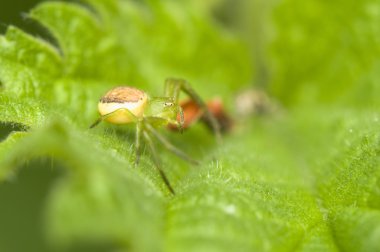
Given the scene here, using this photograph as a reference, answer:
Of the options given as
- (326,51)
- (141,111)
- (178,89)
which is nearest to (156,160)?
(141,111)

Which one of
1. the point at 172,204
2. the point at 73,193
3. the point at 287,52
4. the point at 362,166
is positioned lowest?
the point at 73,193

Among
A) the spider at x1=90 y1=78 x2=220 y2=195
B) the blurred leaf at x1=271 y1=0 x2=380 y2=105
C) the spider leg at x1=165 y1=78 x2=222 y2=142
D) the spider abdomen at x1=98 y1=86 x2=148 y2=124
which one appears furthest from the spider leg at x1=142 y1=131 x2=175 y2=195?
the blurred leaf at x1=271 y1=0 x2=380 y2=105

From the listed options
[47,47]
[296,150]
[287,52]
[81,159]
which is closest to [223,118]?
[296,150]

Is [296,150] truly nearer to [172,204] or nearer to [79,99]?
[79,99]

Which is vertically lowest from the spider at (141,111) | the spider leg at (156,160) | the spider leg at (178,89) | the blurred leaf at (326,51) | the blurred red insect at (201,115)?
the spider leg at (156,160)

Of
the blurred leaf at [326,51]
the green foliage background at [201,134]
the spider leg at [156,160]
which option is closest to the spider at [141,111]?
the spider leg at [156,160]

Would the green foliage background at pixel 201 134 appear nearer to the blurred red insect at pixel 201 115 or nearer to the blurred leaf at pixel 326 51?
the blurred leaf at pixel 326 51

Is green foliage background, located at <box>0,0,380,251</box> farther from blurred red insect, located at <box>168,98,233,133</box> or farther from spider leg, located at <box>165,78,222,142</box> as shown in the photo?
A: spider leg, located at <box>165,78,222,142</box>
